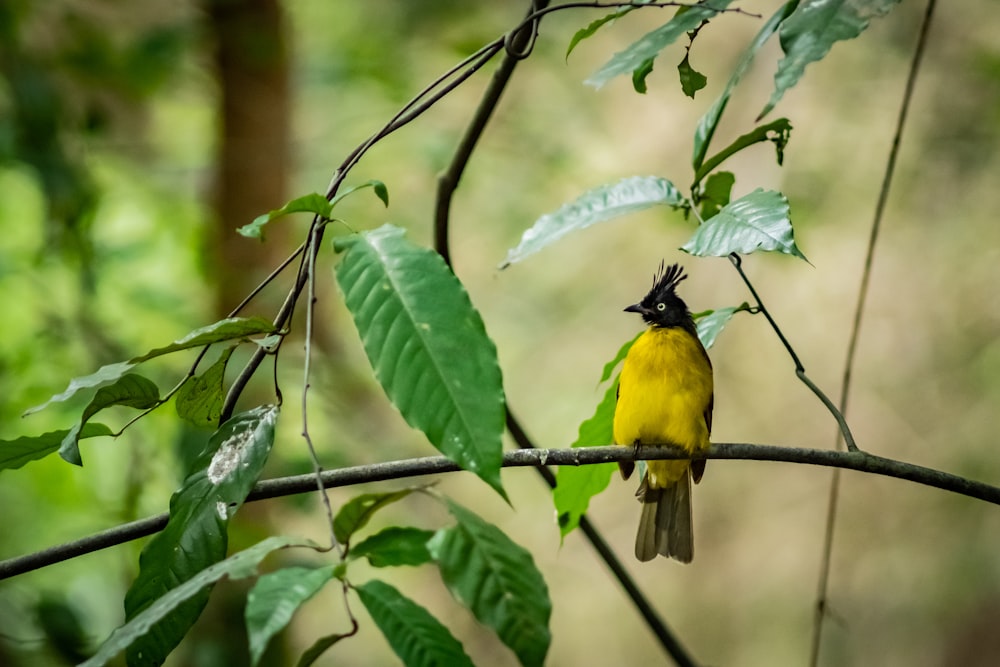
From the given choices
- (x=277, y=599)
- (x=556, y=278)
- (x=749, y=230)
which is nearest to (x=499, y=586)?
(x=277, y=599)

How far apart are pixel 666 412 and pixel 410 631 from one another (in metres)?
1.47

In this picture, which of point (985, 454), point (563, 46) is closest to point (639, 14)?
point (563, 46)

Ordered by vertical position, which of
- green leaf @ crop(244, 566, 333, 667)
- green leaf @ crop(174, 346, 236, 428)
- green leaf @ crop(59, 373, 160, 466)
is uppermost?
green leaf @ crop(174, 346, 236, 428)

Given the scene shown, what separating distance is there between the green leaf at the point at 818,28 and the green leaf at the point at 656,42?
0.14 m

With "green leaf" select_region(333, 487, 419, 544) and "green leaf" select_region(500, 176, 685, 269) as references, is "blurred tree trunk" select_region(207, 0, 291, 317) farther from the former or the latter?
"green leaf" select_region(333, 487, 419, 544)

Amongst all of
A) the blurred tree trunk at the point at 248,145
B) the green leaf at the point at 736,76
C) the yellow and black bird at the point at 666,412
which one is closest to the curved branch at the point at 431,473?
the green leaf at the point at 736,76

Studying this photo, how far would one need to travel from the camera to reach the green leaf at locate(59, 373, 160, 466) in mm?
1172

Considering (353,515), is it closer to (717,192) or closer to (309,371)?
(309,371)

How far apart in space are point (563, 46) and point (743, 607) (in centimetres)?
380

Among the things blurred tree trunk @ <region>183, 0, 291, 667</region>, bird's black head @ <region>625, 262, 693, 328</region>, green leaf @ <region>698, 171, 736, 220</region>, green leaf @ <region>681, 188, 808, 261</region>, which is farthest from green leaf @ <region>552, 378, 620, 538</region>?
blurred tree trunk @ <region>183, 0, 291, 667</region>

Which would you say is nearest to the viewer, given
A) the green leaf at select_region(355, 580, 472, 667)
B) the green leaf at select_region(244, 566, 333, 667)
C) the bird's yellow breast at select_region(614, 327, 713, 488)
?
the green leaf at select_region(244, 566, 333, 667)

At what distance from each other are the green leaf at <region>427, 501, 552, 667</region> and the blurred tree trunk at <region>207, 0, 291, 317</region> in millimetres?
3104

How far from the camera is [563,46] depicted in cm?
508

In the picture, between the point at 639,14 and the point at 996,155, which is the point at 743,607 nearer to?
the point at 996,155
